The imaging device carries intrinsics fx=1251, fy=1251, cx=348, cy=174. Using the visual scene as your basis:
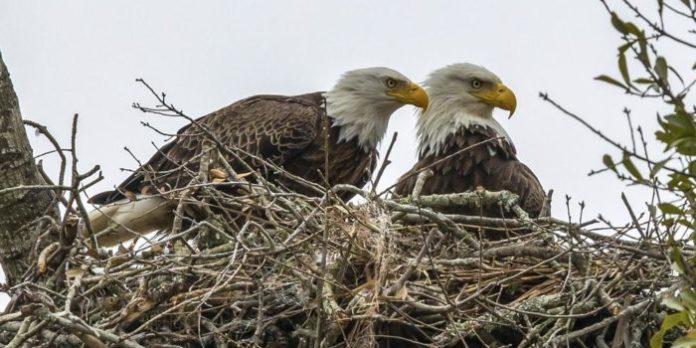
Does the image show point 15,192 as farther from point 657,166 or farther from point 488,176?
point 657,166

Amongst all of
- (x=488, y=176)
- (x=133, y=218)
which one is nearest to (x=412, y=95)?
(x=488, y=176)

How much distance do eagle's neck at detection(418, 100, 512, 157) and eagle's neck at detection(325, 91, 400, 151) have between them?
0.25 meters

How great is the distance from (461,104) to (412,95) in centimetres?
38

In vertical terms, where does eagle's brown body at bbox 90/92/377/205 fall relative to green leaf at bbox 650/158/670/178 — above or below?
below

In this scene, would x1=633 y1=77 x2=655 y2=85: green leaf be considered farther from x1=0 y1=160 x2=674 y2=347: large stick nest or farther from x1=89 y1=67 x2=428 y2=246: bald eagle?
x1=89 y1=67 x2=428 y2=246: bald eagle

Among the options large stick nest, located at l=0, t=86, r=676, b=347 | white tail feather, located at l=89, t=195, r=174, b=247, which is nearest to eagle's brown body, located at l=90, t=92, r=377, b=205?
white tail feather, located at l=89, t=195, r=174, b=247

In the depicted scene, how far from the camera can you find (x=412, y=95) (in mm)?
7730

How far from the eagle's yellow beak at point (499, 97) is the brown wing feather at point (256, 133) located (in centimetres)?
103

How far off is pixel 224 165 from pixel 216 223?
11.7 inches

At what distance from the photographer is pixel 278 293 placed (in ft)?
17.6

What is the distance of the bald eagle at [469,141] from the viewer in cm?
709

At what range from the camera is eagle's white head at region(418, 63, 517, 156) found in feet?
25.5

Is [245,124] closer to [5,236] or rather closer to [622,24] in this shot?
[5,236]

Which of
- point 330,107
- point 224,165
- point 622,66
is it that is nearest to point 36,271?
point 224,165
